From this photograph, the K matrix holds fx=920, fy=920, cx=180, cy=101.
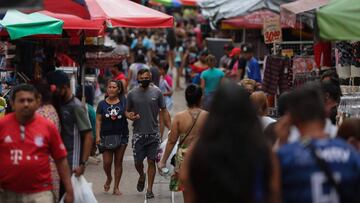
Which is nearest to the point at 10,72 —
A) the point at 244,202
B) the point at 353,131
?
Result: the point at 353,131

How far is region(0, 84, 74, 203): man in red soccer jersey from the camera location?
743cm

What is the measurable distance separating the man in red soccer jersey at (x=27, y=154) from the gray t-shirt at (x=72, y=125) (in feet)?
3.08

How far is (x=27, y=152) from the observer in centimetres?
743

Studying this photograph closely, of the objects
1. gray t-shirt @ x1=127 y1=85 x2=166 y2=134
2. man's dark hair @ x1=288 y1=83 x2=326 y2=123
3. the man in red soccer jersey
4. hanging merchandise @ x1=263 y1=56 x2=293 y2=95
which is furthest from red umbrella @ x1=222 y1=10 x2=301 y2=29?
man's dark hair @ x1=288 y1=83 x2=326 y2=123

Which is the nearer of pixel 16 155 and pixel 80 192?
pixel 16 155

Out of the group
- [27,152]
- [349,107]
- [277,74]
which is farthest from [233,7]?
[27,152]

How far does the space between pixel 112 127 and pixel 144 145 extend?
0.52 metres

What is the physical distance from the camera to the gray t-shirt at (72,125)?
855cm

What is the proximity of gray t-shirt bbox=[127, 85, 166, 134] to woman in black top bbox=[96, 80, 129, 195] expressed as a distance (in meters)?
0.20

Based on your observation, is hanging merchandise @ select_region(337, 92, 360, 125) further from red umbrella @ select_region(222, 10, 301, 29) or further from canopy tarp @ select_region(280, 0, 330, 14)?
red umbrella @ select_region(222, 10, 301, 29)

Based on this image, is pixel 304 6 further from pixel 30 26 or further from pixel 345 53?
pixel 30 26

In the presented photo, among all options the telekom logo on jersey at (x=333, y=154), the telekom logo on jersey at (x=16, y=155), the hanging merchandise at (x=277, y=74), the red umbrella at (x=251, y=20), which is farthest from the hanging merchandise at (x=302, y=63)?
the telekom logo on jersey at (x=333, y=154)

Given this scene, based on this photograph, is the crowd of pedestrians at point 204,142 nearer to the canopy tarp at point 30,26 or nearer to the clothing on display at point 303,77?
the canopy tarp at point 30,26

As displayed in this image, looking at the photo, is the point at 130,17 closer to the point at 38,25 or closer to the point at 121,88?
the point at 121,88
